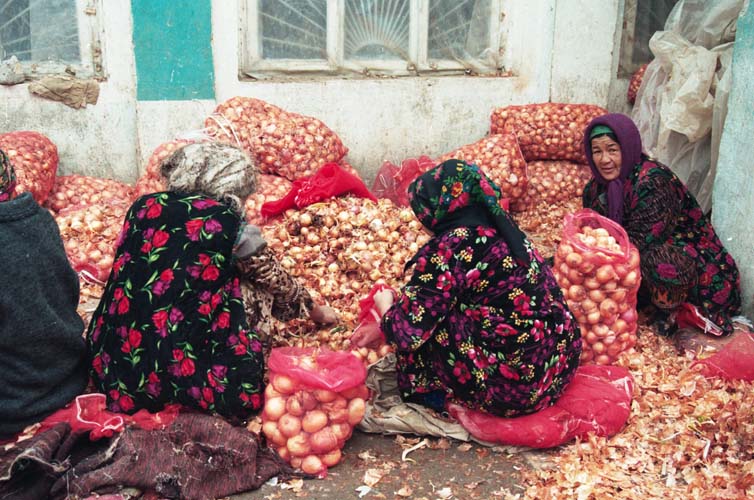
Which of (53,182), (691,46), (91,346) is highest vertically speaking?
(691,46)

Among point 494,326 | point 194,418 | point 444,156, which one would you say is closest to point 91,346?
point 194,418

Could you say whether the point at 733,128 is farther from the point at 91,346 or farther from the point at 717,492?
the point at 91,346

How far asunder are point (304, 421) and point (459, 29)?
4053 mm

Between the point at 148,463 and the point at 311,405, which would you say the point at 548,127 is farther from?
the point at 148,463

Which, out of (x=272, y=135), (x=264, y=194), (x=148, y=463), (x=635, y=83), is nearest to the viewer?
(x=148, y=463)

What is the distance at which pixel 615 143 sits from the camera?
4.14 meters

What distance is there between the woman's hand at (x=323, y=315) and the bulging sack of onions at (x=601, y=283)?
1.13 metres

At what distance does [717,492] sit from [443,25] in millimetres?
4231

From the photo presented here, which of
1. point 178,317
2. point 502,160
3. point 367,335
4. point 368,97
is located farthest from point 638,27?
point 178,317

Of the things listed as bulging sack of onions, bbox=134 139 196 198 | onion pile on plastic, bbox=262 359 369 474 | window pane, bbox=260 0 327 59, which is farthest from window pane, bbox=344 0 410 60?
onion pile on plastic, bbox=262 359 369 474

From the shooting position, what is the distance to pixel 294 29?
5.57 metres

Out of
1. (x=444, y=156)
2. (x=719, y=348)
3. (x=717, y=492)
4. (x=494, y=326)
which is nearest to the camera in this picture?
(x=717, y=492)

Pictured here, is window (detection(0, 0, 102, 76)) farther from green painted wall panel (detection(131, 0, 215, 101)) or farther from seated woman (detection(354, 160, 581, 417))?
seated woman (detection(354, 160, 581, 417))

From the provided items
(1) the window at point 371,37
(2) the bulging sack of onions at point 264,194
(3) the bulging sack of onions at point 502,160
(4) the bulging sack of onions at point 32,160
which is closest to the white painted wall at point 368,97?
(1) the window at point 371,37
